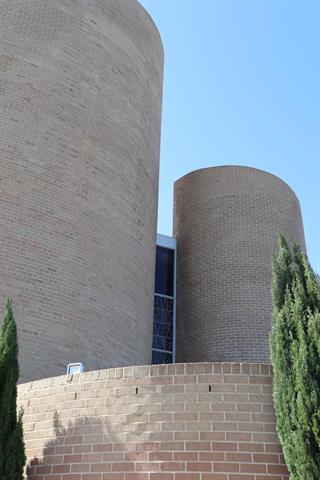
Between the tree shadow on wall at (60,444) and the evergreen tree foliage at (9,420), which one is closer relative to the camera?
the evergreen tree foliage at (9,420)

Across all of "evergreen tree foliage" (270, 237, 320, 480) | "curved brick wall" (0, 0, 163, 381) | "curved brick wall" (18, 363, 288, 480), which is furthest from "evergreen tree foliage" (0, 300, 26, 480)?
"curved brick wall" (0, 0, 163, 381)

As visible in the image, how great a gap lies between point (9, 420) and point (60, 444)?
775mm

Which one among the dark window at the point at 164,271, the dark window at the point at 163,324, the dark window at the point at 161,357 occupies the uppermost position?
the dark window at the point at 164,271

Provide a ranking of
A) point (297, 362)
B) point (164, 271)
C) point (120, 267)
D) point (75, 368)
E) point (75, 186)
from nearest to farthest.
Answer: point (297, 362) < point (75, 368) < point (75, 186) < point (120, 267) < point (164, 271)

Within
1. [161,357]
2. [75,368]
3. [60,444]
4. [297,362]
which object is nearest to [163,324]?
[161,357]

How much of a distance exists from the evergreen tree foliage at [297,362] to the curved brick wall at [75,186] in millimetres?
5235

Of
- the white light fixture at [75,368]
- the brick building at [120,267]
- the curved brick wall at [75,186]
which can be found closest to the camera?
the brick building at [120,267]

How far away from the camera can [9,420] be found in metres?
6.52

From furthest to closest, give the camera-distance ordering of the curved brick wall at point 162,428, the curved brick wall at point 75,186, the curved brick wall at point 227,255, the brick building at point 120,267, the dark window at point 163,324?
the dark window at point 163,324 < the curved brick wall at point 227,255 < the curved brick wall at point 75,186 < the brick building at point 120,267 < the curved brick wall at point 162,428

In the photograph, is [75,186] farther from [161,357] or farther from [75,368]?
[161,357]

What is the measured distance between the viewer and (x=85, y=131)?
13273mm

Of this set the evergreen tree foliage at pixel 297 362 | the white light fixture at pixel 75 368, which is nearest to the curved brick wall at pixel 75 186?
the white light fixture at pixel 75 368

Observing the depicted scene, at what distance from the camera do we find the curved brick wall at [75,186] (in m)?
11.0

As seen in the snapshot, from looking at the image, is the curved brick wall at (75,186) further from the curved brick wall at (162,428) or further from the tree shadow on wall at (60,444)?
the curved brick wall at (162,428)
